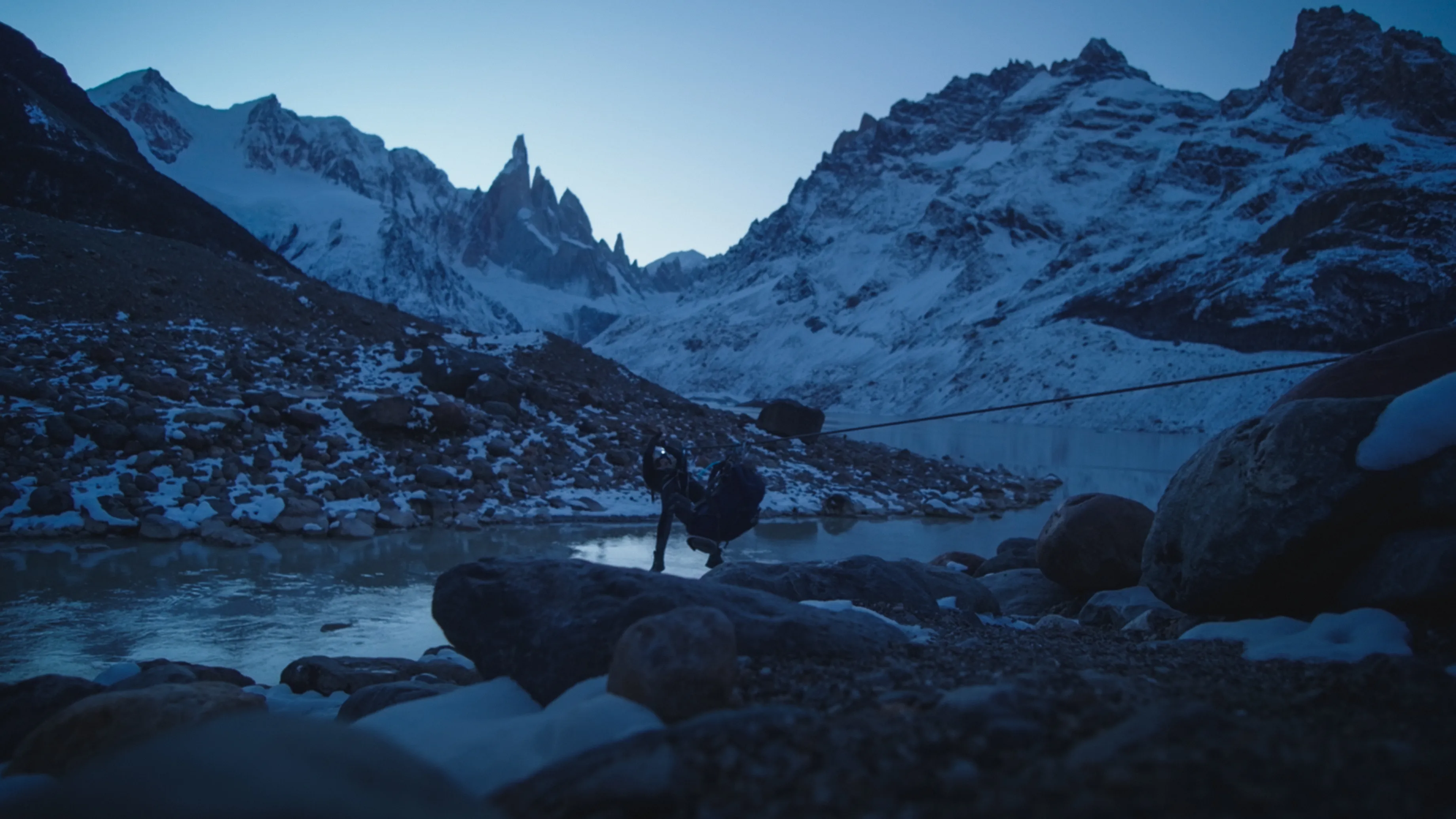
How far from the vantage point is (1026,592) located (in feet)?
27.6

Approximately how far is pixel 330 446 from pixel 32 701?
9383mm

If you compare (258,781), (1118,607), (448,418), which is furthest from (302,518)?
(258,781)

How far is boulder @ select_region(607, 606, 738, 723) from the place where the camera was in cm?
270

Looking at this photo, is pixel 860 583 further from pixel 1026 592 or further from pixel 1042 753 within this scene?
pixel 1042 753

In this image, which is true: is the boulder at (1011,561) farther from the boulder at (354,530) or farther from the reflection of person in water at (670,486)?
the boulder at (354,530)

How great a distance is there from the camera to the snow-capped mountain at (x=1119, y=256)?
62812mm

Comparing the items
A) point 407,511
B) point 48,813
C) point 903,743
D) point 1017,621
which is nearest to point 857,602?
point 1017,621

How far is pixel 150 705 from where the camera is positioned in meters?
3.01

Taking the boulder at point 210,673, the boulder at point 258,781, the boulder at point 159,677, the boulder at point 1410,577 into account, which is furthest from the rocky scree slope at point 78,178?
the boulder at point 1410,577

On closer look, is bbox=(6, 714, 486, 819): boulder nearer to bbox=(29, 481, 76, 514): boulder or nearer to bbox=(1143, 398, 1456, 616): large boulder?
bbox=(1143, 398, 1456, 616): large boulder

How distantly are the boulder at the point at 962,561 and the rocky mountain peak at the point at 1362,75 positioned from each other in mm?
115587

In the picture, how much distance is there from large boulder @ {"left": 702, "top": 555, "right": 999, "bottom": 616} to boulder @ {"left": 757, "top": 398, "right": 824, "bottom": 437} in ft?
50.7

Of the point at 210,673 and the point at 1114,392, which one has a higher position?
the point at 1114,392

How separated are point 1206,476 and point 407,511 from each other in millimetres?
9828
